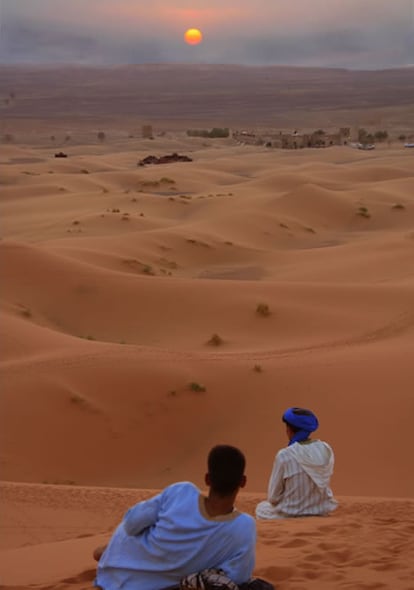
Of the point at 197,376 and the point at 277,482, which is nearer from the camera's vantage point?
the point at 277,482

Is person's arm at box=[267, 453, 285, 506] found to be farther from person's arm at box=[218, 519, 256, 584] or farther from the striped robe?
person's arm at box=[218, 519, 256, 584]

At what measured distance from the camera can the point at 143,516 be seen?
442cm

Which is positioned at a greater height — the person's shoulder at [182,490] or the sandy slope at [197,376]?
the person's shoulder at [182,490]

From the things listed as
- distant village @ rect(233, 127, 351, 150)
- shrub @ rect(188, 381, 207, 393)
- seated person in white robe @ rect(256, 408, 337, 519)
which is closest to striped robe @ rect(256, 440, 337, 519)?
seated person in white robe @ rect(256, 408, 337, 519)

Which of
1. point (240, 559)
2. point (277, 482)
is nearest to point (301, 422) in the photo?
point (277, 482)

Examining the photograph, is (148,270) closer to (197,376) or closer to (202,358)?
(202,358)

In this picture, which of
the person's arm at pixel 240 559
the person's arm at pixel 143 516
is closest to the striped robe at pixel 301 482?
the person's arm at pixel 240 559

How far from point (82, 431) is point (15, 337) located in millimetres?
2991

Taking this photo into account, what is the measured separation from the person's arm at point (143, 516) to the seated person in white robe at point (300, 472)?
1.63 m

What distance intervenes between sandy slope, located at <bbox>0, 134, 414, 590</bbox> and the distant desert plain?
28mm

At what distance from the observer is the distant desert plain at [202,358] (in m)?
6.20

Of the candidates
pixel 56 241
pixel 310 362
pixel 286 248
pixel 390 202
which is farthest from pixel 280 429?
pixel 390 202

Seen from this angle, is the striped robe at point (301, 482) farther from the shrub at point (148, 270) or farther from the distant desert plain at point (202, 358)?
the shrub at point (148, 270)

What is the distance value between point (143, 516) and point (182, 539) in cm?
23
